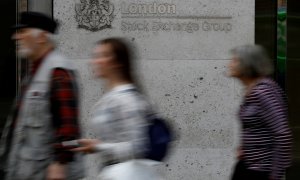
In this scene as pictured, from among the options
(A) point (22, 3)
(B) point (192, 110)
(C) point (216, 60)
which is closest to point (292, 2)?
(C) point (216, 60)

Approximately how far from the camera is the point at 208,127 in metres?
8.26

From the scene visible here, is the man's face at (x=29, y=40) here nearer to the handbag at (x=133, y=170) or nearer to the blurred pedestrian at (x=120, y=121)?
the blurred pedestrian at (x=120, y=121)

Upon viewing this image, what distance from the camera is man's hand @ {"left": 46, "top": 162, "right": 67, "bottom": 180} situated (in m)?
3.98

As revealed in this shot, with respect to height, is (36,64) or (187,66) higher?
(36,64)

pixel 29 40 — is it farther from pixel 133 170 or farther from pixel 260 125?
pixel 260 125

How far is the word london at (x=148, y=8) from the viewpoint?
8164 millimetres

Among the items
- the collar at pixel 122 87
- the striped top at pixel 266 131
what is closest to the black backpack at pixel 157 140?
the collar at pixel 122 87

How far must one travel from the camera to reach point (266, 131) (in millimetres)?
4645

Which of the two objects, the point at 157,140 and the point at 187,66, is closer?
the point at 157,140

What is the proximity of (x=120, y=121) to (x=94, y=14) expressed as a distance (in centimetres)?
455

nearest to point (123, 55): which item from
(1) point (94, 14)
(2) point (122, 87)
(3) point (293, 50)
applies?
(2) point (122, 87)

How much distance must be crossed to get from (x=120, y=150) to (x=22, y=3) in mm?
5094

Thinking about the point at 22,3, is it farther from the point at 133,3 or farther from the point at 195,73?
the point at 195,73

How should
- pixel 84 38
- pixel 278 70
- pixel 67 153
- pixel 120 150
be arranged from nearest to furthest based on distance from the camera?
pixel 120 150 → pixel 67 153 → pixel 84 38 → pixel 278 70
